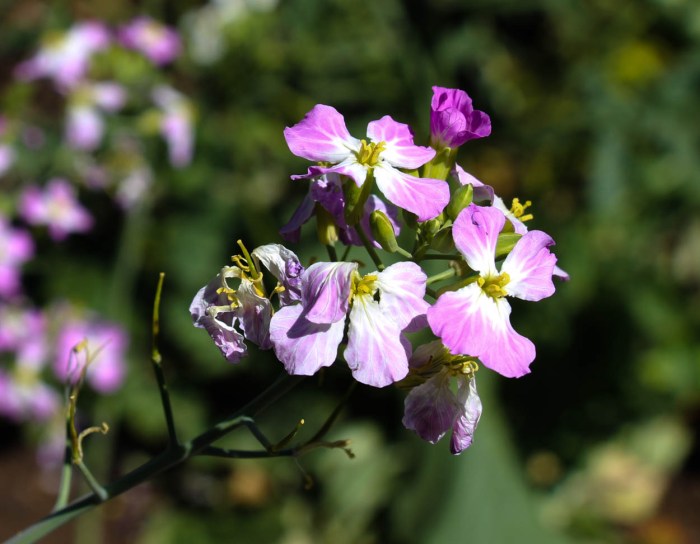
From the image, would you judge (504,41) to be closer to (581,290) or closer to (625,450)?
(581,290)

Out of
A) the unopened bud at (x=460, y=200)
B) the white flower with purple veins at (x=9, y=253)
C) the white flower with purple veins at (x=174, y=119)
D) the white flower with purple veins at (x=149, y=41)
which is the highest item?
the unopened bud at (x=460, y=200)

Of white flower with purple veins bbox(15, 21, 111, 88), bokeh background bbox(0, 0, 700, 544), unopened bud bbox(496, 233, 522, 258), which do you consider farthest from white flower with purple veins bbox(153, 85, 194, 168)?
unopened bud bbox(496, 233, 522, 258)

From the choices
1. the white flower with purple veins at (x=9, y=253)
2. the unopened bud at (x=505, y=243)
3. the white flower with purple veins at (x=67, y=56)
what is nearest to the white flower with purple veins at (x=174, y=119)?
the white flower with purple veins at (x=67, y=56)

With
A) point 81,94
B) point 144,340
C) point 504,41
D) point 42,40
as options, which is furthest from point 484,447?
point 504,41

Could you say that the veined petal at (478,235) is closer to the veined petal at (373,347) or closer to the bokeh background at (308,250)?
the veined petal at (373,347)

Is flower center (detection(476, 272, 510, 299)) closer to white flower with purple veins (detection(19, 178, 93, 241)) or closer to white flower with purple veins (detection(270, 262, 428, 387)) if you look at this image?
white flower with purple veins (detection(270, 262, 428, 387))

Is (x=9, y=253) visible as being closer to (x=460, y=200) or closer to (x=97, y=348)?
(x=97, y=348)

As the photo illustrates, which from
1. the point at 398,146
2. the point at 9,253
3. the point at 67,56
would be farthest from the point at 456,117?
the point at 67,56
